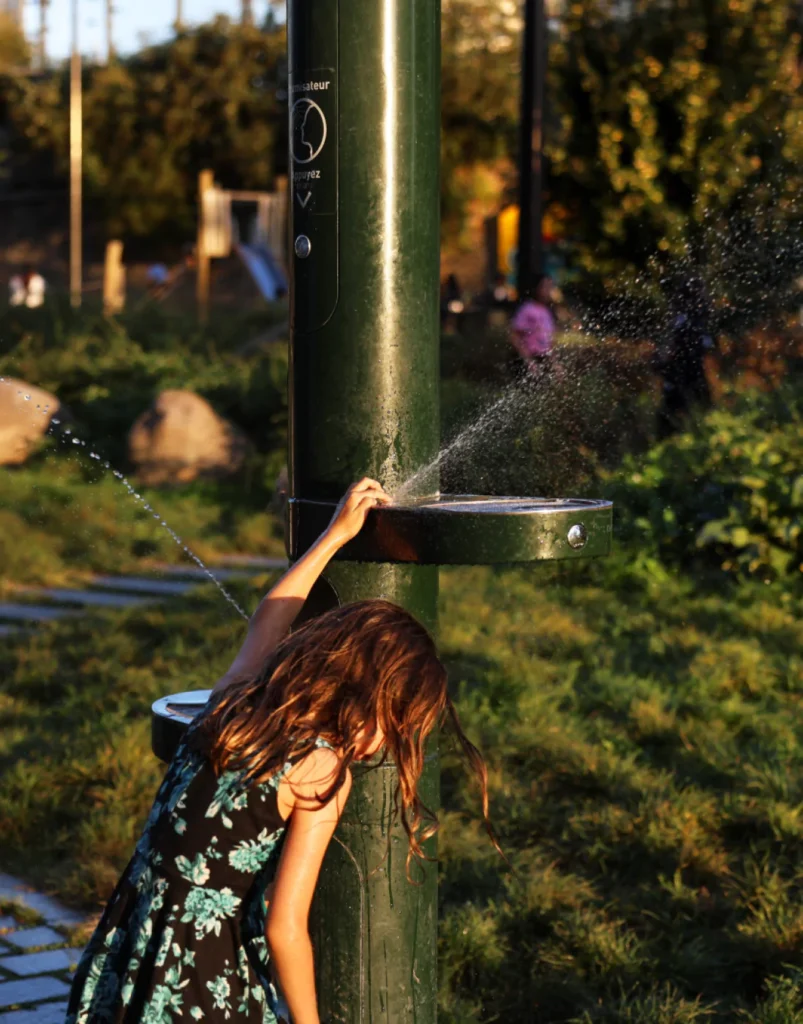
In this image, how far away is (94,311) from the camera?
17047 mm

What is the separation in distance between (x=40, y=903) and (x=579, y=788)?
1627 millimetres

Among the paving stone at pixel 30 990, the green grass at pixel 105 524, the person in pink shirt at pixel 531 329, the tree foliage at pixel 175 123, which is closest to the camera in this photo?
the paving stone at pixel 30 990

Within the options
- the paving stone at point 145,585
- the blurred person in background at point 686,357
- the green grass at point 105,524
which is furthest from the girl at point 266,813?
the blurred person in background at point 686,357

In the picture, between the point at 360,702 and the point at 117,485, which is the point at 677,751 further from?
the point at 117,485

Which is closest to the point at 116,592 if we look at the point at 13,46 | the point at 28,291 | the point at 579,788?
the point at 579,788

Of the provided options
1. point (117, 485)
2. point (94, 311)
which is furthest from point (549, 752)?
point (94, 311)

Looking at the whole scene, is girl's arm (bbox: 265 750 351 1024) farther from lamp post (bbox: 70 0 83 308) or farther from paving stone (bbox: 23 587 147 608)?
lamp post (bbox: 70 0 83 308)

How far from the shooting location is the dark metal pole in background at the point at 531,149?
13625mm

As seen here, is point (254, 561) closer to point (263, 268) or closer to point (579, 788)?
point (579, 788)

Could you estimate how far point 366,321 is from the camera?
9.29ft

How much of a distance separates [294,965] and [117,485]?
33.3 ft

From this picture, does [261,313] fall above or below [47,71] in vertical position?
below

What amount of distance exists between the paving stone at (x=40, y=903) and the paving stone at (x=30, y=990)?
0.34 m

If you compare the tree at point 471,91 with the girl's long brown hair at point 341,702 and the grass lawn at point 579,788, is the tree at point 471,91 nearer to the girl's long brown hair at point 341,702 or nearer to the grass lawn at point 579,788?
the grass lawn at point 579,788
